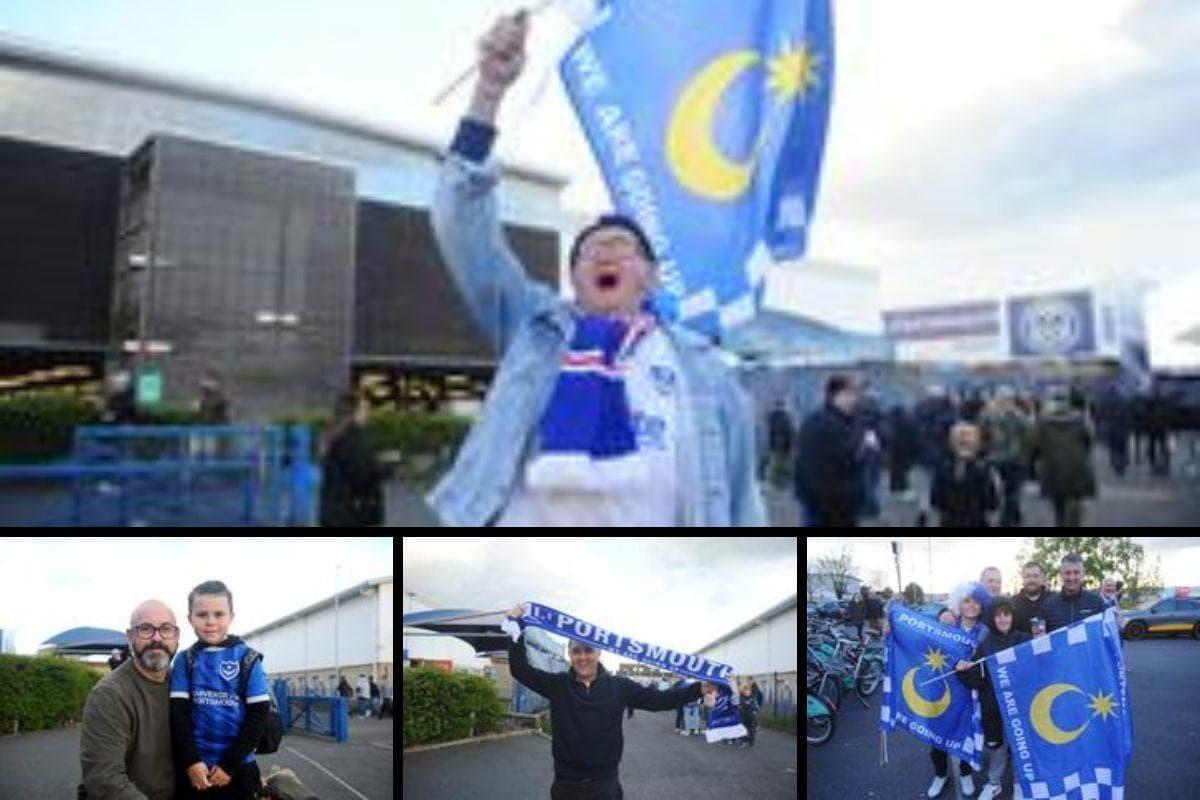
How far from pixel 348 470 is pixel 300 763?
3.14 ft

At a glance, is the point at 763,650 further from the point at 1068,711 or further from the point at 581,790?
the point at 1068,711

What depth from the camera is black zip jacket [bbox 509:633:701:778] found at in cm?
373

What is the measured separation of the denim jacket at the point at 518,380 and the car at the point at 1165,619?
132cm

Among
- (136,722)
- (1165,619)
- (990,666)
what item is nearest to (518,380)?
(136,722)

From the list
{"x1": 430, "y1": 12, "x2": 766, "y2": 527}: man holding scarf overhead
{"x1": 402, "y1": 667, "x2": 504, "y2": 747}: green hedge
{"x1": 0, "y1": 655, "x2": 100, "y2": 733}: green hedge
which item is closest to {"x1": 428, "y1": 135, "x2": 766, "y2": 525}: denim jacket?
{"x1": 430, "y1": 12, "x2": 766, "y2": 527}: man holding scarf overhead

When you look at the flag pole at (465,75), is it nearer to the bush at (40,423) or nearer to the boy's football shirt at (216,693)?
the bush at (40,423)

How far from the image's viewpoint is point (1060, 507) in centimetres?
366

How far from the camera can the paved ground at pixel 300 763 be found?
3598mm

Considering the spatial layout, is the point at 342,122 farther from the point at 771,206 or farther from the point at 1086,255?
the point at 1086,255

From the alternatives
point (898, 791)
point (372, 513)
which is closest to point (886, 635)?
point (898, 791)

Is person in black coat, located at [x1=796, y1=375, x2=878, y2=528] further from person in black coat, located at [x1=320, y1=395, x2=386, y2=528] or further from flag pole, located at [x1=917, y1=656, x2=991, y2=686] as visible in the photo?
person in black coat, located at [x1=320, y1=395, x2=386, y2=528]

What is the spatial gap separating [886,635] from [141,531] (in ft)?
7.82

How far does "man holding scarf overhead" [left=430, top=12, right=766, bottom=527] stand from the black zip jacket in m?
0.51

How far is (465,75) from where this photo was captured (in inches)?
143
